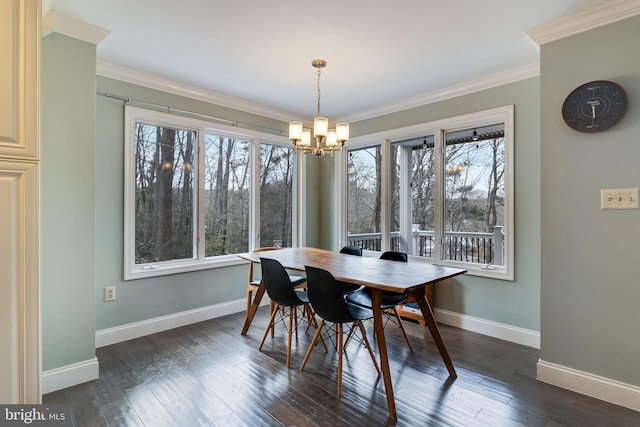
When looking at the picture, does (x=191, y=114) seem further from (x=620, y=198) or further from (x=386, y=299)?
(x=620, y=198)

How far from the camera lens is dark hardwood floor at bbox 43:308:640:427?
1.90 meters

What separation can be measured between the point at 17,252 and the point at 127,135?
2.25 metres

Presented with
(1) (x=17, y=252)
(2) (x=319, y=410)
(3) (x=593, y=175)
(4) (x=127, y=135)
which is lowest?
(2) (x=319, y=410)

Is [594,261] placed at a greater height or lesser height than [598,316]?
greater

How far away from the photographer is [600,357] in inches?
83.3

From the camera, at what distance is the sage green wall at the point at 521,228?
289 centimetres

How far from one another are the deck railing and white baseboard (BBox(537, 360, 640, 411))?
118 centimetres

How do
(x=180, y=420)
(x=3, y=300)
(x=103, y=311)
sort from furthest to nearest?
(x=103, y=311) < (x=180, y=420) < (x=3, y=300)

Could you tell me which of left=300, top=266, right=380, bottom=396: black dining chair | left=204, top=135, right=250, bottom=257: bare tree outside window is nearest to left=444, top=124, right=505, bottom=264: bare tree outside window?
left=300, top=266, right=380, bottom=396: black dining chair

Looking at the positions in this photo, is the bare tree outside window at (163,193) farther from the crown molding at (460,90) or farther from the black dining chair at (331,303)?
the crown molding at (460,90)

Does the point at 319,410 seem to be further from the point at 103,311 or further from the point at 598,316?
the point at 103,311

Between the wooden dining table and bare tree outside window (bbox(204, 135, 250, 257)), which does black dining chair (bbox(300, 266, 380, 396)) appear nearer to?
the wooden dining table

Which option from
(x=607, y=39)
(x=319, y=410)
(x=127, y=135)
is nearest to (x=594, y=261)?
(x=607, y=39)

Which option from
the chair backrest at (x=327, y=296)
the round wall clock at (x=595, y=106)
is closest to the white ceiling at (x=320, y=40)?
the round wall clock at (x=595, y=106)
